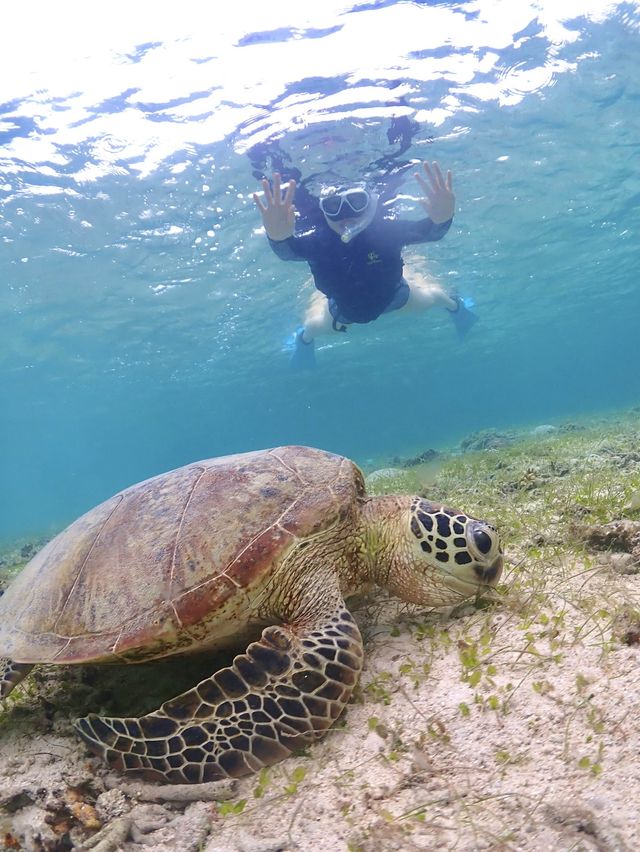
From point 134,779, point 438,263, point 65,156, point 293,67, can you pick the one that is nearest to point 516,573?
point 134,779

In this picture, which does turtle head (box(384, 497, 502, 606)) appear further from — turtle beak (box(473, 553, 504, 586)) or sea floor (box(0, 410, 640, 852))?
sea floor (box(0, 410, 640, 852))

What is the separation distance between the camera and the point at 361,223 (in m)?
9.05

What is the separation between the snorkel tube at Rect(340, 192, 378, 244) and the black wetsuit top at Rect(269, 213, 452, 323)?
25cm

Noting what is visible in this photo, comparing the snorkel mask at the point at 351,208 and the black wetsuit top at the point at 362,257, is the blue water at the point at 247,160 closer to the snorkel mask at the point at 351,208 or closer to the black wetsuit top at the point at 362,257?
the snorkel mask at the point at 351,208

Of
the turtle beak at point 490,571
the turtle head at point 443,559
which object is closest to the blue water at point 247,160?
the turtle head at point 443,559

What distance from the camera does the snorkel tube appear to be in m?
9.01

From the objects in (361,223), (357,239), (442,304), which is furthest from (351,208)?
(442,304)

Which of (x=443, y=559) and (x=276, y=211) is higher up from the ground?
(x=276, y=211)

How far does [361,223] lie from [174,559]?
8075mm

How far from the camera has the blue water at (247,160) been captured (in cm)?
897

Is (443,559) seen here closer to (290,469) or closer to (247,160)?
(290,469)

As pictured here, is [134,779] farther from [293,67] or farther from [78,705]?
[293,67]

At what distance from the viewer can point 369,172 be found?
1197 centimetres

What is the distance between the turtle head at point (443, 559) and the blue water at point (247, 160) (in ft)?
31.3
